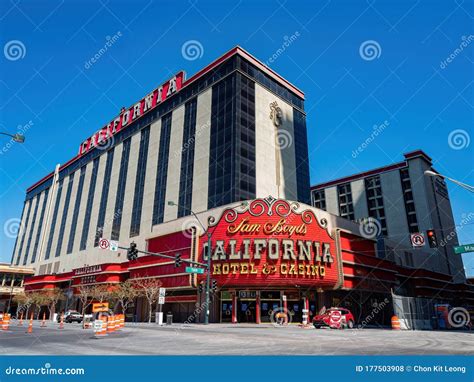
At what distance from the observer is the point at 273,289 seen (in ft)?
125

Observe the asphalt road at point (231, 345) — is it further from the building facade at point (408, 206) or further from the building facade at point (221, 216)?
the building facade at point (408, 206)

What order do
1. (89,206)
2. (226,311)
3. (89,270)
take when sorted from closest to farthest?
(226,311)
(89,270)
(89,206)

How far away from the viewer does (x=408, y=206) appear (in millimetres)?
76188

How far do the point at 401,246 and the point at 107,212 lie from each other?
5925 centimetres

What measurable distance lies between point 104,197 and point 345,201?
196ft

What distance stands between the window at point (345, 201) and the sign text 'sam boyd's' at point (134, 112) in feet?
163

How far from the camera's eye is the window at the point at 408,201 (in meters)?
74.3

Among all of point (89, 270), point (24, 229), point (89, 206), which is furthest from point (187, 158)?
point (24, 229)

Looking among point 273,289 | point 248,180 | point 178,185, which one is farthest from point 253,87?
point 273,289

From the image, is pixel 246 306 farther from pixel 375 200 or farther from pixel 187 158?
pixel 375 200

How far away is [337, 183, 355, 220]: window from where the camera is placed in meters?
86.6

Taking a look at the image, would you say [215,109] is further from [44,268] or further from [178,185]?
[44,268]

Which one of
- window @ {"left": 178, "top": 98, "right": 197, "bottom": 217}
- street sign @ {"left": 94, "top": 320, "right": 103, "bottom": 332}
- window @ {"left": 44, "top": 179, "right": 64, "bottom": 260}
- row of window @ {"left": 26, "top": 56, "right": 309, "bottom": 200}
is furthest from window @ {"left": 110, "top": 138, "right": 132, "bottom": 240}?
street sign @ {"left": 94, "top": 320, "right": 103, "bottom": 332}

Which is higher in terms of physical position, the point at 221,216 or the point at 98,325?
the point at 221,216
